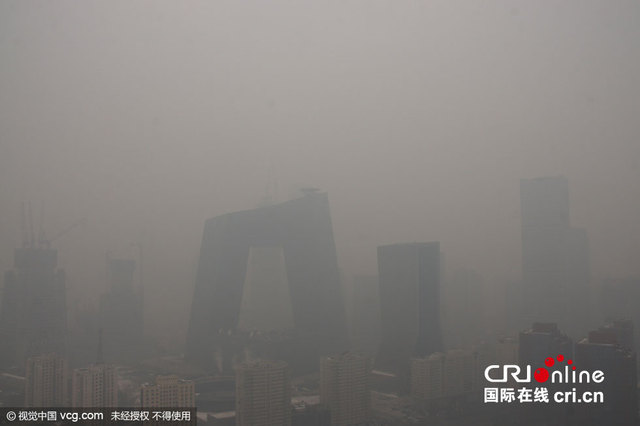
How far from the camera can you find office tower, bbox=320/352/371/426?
22.5 ft

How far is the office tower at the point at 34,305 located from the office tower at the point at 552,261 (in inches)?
297

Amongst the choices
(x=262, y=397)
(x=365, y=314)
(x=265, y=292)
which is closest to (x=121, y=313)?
(x=265, y=292)

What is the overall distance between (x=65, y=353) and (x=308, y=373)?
3.87m

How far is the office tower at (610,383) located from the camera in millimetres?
6301

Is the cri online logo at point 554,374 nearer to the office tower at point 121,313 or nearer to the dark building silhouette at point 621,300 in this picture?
the dark building silhouette at point 621,300

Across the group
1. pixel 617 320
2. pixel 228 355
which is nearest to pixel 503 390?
pixel 617 320

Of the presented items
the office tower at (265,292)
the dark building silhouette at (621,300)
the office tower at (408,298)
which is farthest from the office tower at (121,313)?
the dark building silhouette at (621,300)

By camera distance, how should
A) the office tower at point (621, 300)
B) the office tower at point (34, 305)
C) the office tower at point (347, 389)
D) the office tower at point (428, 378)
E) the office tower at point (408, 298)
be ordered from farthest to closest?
the office tower at point (408, 298)
the office tower at point (34, 305)
the office tower at point (621, 300)
the office tower at point (428, 378)
the office tower at point (347, 389)

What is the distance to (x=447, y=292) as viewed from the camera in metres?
→ 11.0

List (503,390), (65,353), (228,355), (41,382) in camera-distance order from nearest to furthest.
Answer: (41,382), (503,390), (65,353), (228,355)

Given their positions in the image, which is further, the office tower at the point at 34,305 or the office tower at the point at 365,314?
the office tower at the point at 365,314

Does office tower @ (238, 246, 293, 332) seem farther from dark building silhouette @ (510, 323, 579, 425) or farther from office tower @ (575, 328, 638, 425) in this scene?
office tower @ (575, 328, 638, 425)

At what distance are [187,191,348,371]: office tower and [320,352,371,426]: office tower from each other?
10.6 ft

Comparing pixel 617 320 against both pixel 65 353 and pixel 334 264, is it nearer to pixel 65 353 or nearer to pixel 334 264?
pixel 334 264
